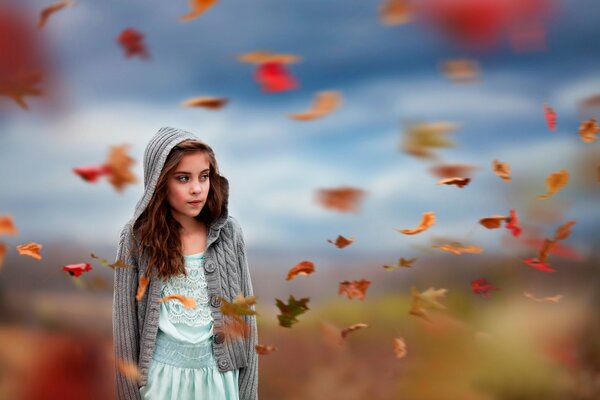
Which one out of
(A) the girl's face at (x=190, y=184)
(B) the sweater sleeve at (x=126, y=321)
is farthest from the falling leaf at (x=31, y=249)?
(A) the girl's face at (x=190, y=184)

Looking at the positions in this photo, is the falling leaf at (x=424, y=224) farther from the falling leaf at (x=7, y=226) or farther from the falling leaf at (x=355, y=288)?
the falling leaf at (x=7, y=226)

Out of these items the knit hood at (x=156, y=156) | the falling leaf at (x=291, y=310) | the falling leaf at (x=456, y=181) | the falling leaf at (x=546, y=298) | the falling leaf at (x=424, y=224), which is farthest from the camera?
the falling leaf at (x=546, y=298)

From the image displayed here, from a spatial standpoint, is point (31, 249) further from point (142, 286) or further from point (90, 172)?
point (142, 286)

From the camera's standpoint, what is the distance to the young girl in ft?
5.68

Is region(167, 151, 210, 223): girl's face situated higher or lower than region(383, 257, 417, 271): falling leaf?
higher

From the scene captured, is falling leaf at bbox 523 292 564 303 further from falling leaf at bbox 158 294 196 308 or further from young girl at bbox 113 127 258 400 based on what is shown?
falling leaf at bbox 158 294 196 308

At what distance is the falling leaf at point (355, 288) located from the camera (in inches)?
90.4

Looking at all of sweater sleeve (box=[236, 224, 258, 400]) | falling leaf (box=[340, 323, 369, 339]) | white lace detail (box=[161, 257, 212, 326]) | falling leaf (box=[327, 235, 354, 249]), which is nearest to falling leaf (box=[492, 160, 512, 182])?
falling leaf (box=[327, 235, 354, 249])

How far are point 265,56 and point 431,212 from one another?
0.67 meters

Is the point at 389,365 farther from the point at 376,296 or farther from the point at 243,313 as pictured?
the point at 243,313

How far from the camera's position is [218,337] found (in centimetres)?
175

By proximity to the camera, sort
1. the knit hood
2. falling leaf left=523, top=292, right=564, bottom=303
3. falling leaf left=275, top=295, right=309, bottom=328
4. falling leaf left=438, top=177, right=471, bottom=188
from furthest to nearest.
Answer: falling leaf left=523, top=292, right=564, bottom=303 → falling leaf left=438, top=177, right=471, bottom=188 → falling leaf left=275, top=295, right=309, bottom=328 → the knit hood

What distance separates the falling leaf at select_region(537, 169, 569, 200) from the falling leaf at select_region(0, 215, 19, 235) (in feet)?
5.12

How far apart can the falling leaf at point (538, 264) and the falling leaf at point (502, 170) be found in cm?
25
